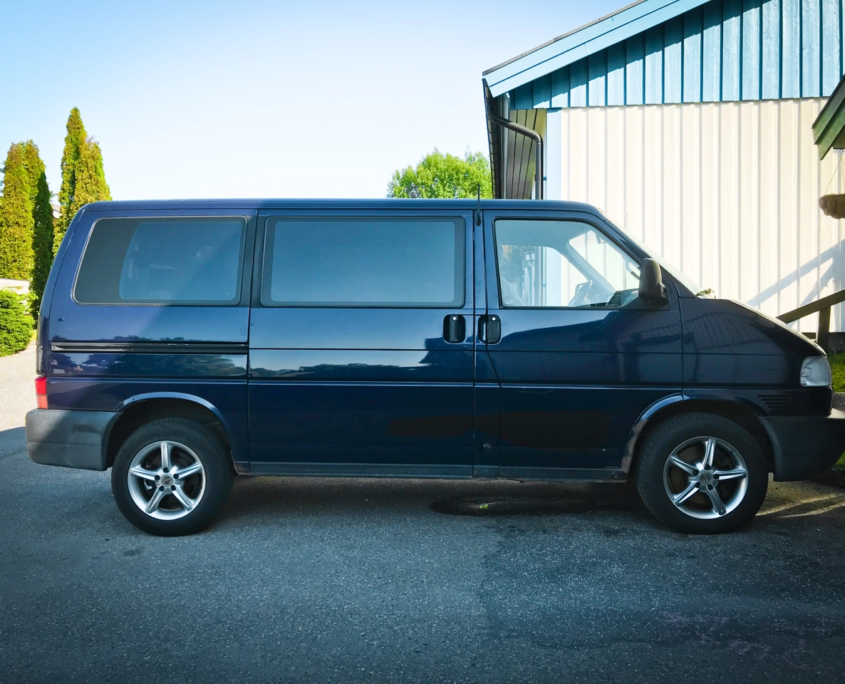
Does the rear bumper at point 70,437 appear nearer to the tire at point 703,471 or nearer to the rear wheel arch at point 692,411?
the rear wheel arch at point 692,411

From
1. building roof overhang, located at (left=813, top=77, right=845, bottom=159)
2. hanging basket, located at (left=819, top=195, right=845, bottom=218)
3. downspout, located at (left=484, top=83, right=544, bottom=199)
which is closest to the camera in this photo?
building roof overhang, located at (left=813, top=77, right=845, bottom=159)

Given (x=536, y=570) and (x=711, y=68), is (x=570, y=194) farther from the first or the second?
(x=536, y=570)

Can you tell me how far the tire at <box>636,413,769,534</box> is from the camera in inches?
169

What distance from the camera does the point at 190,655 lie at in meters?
2.86

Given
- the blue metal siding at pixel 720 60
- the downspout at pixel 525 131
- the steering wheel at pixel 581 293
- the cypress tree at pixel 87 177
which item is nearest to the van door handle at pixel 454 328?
the steering wheel at pixel 581 293

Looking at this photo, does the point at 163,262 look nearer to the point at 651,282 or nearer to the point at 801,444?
the point at 651,282

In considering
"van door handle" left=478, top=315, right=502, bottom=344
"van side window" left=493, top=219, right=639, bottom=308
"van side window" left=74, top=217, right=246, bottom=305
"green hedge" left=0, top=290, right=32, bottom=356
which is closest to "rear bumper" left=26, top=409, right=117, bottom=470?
"van side window" left=74, top=217, right=246, bottom=305

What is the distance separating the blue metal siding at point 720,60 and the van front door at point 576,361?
561 centimetres

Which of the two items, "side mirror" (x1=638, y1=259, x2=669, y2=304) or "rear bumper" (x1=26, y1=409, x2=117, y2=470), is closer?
"side mirror" (x1=638, y1=259, x2=669, y2=304)

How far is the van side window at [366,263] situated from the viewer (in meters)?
4.41

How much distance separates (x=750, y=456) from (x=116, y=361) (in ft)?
12.4

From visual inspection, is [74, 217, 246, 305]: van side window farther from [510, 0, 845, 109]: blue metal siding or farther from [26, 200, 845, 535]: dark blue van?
[510, 0, 845, 109]: blue metal siding

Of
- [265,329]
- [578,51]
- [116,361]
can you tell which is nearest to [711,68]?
[578,51]

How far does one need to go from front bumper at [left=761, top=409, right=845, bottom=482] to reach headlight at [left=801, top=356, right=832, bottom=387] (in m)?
0.20
